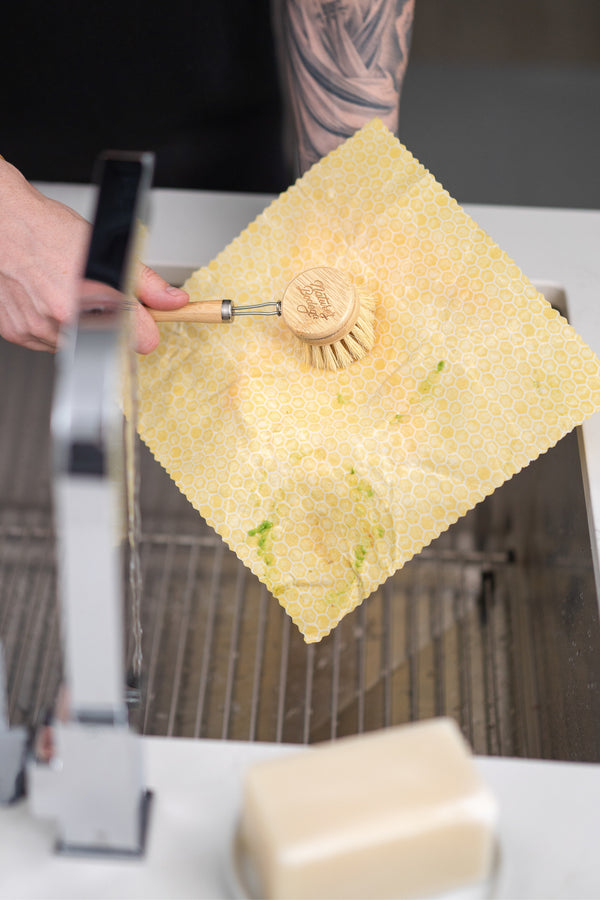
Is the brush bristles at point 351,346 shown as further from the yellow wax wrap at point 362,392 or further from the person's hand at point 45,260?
the person's hand at point 45,260

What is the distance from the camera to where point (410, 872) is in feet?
1.16

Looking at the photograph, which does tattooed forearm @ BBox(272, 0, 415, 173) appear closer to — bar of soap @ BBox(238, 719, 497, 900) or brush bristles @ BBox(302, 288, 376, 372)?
brush bristles @ BBox(302, 288, 376, 372)

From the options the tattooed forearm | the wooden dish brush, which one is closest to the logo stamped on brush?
the wooden dish brush

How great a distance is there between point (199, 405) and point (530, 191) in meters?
0.67

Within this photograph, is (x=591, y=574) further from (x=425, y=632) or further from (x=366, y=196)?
(x=366, y=196)

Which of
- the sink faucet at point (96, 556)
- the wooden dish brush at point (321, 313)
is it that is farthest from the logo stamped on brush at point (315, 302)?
the sink faucet at point (96, 556)

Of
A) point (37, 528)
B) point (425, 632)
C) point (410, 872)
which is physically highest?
point (37, 528)

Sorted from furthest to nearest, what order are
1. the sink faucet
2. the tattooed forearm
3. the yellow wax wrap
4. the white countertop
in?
the tattooed forearm
the yellow wax wrap
the white countertop
the sink faucet

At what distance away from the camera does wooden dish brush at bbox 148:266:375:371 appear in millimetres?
681

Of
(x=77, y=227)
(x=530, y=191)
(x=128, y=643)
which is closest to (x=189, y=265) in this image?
(x=77, y=227)

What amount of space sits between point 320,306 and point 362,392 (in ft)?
0.26

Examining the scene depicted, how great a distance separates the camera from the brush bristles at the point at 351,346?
2.29 feet

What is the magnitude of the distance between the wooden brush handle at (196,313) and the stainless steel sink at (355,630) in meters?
0.30

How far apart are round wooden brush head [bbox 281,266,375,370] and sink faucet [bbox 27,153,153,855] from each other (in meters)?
0.31
